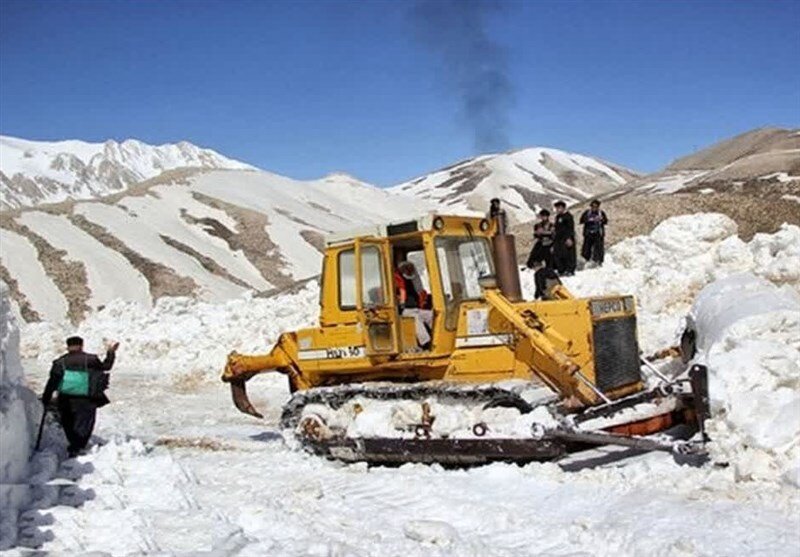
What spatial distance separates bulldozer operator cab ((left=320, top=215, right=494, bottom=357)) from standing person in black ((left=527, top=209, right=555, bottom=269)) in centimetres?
752

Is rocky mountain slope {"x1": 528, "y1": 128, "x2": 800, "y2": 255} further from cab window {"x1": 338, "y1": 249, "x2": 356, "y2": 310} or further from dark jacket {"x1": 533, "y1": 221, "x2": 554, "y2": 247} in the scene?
cab window {"x1": 338, "y1": 249, "x2": 356, "y2": 310}

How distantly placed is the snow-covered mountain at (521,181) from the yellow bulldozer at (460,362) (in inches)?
2503

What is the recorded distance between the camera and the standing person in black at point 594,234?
719 inches

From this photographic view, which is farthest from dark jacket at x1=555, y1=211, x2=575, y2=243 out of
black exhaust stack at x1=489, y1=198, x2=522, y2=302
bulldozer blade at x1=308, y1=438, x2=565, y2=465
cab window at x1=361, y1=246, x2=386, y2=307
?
bulldozer blade at x1=308, y1=438, x2=565, y2=465

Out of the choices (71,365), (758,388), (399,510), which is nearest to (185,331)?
(71,365)

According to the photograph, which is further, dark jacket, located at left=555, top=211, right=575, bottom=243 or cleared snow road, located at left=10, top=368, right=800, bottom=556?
dark jacket, located at left=555, top=211, right=575, bottom=243

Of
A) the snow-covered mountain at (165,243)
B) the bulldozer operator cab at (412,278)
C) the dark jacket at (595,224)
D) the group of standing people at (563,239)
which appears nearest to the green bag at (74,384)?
the bulldozer operator cab at (412,278)

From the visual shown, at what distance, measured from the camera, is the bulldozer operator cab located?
10.2 m

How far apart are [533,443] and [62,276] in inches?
1117

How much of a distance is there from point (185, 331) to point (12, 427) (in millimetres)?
13932

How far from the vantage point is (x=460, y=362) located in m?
10.0

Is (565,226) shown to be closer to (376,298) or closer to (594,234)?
(594,234)

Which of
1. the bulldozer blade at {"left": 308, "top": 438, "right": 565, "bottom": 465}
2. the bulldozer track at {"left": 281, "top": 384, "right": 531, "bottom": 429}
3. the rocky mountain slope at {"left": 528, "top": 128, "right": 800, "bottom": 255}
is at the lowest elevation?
the bulldozer blade at {"left": 308, "top": 438, "right": 565, "bottom": 465}

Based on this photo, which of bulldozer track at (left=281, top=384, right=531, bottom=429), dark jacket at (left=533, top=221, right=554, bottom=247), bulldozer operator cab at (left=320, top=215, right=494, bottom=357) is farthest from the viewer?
dark jacket at (left=533, top=221, right=554, bottom=247)
